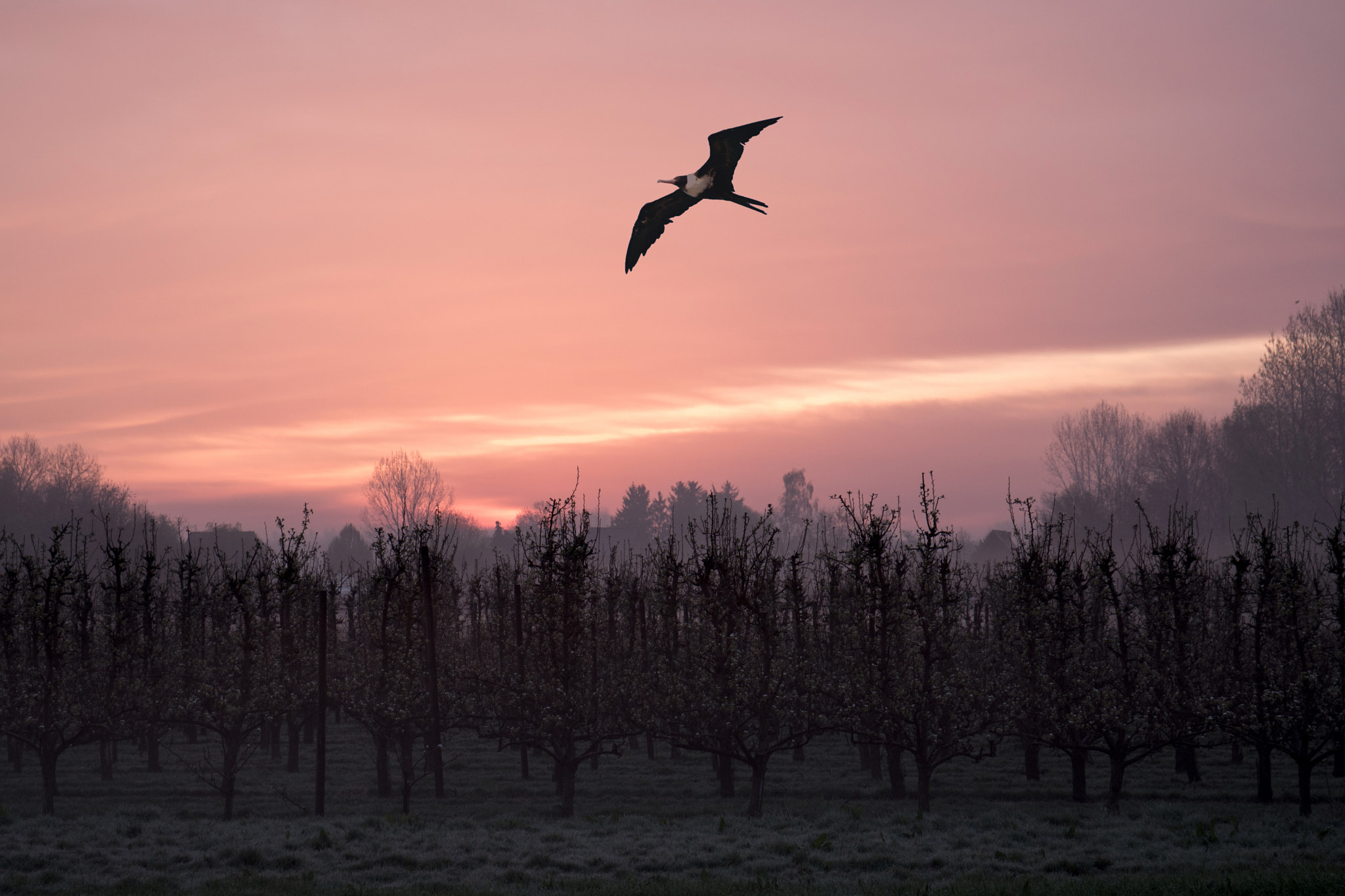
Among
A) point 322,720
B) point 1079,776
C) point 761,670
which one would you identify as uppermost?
point 761,670

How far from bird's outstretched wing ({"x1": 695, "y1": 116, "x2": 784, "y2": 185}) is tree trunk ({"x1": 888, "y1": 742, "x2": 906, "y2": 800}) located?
17.2m

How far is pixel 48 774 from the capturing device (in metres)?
26.5

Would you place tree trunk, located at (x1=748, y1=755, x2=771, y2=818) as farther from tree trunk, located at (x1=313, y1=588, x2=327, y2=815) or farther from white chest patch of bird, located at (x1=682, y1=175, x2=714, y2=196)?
white chest patch of bird, located at (x1=682, y1=175, x2=714, y2=196)

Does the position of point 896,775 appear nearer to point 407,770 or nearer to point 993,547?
point 407,770

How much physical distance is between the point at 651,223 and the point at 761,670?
12147 mm

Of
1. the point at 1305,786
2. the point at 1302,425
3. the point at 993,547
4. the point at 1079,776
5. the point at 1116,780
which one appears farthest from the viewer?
the point at 993,547

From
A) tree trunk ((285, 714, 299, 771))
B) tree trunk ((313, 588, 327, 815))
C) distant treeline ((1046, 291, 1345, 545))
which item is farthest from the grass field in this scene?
distant treeline ((1046, 291, 1345, 545))

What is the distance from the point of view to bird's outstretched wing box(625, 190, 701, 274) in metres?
17.2

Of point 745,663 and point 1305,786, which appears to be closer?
point 1305,786

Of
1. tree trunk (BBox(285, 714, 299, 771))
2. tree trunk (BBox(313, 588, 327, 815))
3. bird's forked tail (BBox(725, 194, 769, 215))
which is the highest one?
bird's forked tail (BBox(725, 194, 769, 215))

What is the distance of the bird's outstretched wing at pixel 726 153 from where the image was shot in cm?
1572

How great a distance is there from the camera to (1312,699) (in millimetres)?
22578

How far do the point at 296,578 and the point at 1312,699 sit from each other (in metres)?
28.6

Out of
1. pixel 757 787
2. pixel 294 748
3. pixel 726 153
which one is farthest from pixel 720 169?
pixel 294 748
